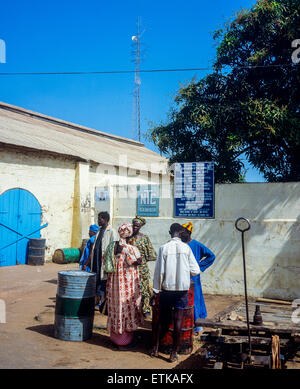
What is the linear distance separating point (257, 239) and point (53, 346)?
4.59m

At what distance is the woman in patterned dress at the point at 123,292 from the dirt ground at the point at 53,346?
0.83 feet

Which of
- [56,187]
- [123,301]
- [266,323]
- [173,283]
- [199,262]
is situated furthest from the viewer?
[56,187]

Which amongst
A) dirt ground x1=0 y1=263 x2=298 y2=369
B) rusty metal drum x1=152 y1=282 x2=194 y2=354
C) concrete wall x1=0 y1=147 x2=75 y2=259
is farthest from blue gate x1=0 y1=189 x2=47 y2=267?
rusty metal drum x1=152 y1=282 x2=194 y2=354

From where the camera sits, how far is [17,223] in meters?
12.6

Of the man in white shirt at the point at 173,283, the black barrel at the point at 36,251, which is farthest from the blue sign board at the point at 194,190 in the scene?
the black barrel at the point at 36,251

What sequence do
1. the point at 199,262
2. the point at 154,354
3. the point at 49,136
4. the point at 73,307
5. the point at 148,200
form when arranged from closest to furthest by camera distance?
the point at 154,354 → the point at 73,307 → the point at 199,262 → the point at 148,200 → the point at 49,136

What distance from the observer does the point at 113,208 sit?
10.2m

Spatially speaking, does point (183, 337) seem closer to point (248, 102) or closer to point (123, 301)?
point (123, 301)

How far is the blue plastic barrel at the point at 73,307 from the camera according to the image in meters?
5.28

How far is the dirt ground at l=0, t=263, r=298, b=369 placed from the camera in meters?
4.50

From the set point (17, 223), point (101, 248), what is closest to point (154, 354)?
point (101, 248)

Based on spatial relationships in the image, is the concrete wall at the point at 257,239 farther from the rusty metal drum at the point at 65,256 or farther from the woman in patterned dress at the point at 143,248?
the rusty metal drum at the point at 65,256
